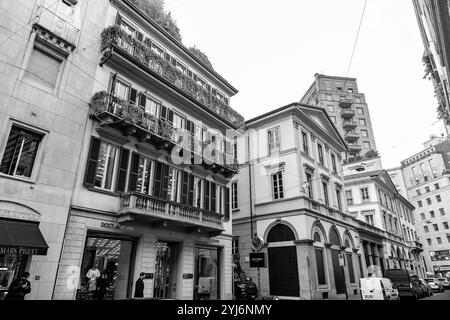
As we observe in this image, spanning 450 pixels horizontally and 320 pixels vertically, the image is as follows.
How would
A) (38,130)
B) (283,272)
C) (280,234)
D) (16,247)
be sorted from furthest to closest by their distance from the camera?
1. (280,234)
2. (283,272)
3. (38,130)
4. (16,247)

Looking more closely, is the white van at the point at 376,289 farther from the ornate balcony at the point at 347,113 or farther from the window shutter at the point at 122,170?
the ornate balcony at the point at 347,113

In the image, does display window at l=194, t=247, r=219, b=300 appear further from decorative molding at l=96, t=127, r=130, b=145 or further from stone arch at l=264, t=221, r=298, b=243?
decorative molding at l=96, t=127, r=130, b=145

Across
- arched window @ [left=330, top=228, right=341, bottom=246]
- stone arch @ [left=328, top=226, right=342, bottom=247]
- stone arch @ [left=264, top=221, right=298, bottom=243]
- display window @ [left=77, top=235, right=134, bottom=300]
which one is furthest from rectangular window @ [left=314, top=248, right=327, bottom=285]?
display window @ [left=77, top=235, right=134, bottom=300]

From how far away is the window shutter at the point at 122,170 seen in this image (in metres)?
13.8

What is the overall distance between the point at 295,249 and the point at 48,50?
2063cm

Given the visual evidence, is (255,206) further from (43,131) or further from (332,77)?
(332,77)

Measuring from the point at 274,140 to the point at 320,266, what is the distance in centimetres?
1180

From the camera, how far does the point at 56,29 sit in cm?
1298

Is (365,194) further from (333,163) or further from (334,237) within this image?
(334,237)

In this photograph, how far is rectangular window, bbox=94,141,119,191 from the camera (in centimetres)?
1326

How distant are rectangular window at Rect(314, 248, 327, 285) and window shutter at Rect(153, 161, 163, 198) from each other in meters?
14.9

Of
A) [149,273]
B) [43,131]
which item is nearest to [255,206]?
[149,273]

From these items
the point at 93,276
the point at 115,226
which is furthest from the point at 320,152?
the point at 93,276

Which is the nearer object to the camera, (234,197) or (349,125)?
(234,197)
